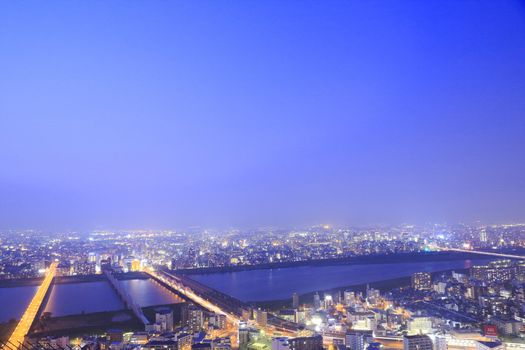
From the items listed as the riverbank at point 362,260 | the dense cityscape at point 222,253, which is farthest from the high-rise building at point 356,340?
the dense cityscape at point 222,253

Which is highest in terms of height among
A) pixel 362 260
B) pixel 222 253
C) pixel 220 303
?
pixel 222 253

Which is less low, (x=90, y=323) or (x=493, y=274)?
(x=493, y=274)

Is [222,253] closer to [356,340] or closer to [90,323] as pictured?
[90,323]

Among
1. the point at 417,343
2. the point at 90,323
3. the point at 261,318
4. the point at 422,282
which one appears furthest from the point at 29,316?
the point at 422,282

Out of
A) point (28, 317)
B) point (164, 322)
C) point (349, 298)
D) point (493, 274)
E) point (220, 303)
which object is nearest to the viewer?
point (164, 322)

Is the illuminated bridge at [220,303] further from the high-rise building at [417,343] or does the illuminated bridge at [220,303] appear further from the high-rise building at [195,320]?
the high-rise building at [417,343]

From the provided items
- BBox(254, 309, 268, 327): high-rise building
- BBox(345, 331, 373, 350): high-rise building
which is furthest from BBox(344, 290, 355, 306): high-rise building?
BBox(345, 331, 373, 350): high-rise building

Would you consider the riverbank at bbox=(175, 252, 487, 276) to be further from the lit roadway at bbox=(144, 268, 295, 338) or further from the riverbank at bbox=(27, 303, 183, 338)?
the riverbank at bbox=(27, 303, 183, 338)

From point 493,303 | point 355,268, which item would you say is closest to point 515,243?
point 355,268
